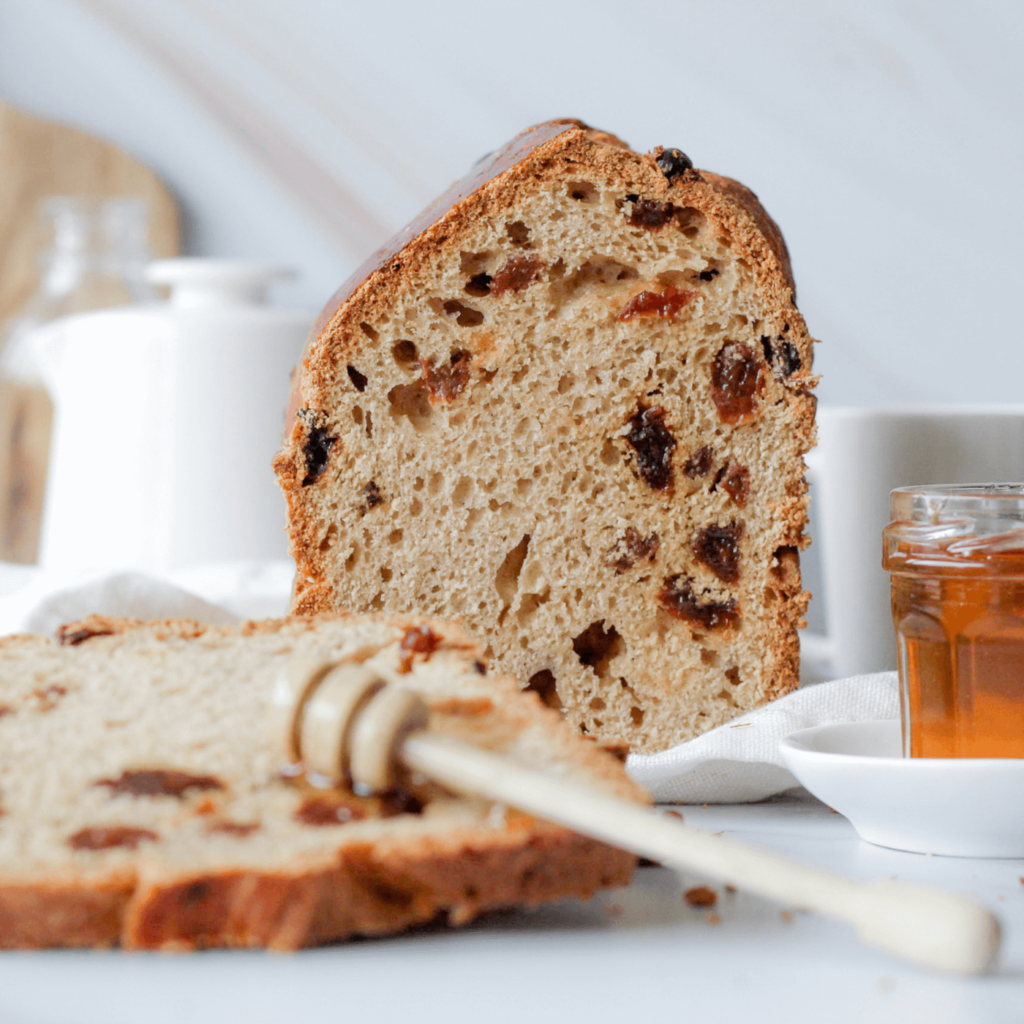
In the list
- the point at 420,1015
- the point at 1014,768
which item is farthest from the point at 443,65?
the point at 420,1015

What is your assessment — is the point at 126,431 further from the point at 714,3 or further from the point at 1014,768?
the point at 1014,768

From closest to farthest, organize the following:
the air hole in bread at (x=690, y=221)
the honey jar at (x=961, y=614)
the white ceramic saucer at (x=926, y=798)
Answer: the white ceramic saucer at (x=926, y=798) < the honey jar at (x=961, y=614) < the air hole in bread at (x=690, y=221)

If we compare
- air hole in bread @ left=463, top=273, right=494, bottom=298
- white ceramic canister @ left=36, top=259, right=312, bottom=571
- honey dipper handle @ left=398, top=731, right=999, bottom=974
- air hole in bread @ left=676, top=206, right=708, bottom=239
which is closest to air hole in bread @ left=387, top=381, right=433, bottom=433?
air hole in bread @ left=463, top=273, right=494, bottom=298

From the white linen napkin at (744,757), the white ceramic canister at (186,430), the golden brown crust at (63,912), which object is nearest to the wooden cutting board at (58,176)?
the white ceramic canister at (186,430)

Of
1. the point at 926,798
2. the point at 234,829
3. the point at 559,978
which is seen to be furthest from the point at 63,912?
the point at 926,798

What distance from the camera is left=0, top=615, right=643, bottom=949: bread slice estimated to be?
39.1 inches

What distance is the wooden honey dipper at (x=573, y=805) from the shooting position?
0.89 m

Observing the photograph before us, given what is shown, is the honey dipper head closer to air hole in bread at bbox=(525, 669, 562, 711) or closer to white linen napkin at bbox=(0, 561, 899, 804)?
white linen napkin at bbox=(0, 561, 899, 804)

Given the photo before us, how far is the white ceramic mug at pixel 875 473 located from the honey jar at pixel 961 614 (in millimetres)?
567

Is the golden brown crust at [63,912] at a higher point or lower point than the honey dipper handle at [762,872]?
lower

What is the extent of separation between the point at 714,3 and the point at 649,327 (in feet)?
6.69

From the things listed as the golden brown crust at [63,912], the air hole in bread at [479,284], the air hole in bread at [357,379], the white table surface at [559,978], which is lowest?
the white table surface at [559,978]

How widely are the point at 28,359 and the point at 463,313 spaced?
263 centimetres

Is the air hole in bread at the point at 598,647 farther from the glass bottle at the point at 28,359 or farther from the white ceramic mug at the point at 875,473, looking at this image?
the glass bottle at the point at 28,359
